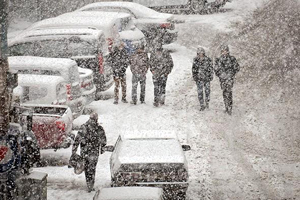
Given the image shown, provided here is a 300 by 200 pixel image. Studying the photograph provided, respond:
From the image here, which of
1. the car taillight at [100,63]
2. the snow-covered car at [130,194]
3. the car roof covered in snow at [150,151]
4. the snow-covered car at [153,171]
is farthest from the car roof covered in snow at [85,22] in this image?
the snow-covered car at [130,194]

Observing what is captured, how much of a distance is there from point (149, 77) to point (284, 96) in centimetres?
434

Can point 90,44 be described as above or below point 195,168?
above

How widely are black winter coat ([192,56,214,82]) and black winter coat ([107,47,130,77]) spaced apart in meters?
1.73

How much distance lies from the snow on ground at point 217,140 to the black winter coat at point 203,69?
0.91 meters

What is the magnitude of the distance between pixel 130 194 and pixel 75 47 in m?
8.24

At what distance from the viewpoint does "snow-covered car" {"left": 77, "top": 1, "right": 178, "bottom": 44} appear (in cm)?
1973

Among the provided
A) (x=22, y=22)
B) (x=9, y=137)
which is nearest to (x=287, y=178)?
(x=9, y=137)

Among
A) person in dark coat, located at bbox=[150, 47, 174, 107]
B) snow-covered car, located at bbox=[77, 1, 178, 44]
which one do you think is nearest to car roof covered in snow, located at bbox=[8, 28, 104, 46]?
person in dark coat, located at bbox=[150, 47, 174, 107]

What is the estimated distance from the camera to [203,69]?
1355 cm

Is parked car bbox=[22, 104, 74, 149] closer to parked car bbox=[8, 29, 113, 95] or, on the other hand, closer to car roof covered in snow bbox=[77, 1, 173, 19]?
parked car bbox=[8, 29, 113, 95]

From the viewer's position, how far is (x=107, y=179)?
9.83 meters

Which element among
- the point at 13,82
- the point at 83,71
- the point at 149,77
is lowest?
the point at 149,77

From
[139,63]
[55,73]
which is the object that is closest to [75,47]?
[139,63]

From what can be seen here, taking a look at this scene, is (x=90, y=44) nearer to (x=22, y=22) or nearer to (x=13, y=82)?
(x=13, y=82)
